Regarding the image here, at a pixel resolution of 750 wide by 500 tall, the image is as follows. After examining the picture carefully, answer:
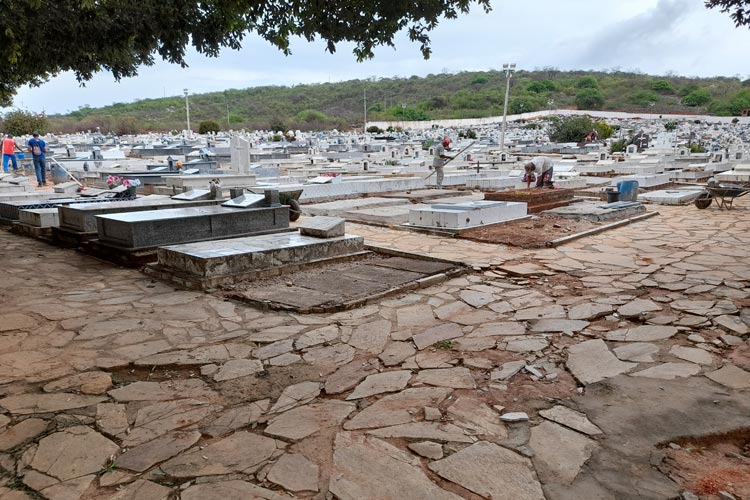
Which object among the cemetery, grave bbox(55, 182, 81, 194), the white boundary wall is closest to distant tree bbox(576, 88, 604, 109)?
the white boundary wall

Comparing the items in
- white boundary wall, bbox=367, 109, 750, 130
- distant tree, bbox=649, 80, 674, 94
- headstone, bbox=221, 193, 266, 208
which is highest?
distant tree, bbox=649, 80, 674, 94

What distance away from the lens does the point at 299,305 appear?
15.5 ft

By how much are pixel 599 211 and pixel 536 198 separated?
4.20ft

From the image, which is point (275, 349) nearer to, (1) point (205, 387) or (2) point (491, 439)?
(1) point (205, 387)

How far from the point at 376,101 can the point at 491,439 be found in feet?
301

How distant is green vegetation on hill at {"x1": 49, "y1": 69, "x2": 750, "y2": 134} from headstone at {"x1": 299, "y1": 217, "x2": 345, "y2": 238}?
49.8 m

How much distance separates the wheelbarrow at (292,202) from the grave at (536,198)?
399cm

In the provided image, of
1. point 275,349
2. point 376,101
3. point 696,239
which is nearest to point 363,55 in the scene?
point 275,349

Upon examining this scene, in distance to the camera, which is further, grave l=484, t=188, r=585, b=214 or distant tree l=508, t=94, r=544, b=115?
distant tree l=508, t=94, r=544, b=115

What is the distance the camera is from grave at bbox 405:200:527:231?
863 centimetres

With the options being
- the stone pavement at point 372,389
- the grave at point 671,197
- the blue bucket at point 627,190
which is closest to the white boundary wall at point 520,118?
the grave at point 671,197

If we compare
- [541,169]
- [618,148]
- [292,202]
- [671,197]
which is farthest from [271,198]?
[618,148]

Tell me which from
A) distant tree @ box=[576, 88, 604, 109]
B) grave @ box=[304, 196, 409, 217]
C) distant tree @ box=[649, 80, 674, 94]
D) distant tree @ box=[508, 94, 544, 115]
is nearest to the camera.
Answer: grave @ box=[304, 196, 409, 217]

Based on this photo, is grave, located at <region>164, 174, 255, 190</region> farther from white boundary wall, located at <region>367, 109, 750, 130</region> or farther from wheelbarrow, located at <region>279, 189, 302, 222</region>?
white boundary wall, located at <region>367, 109, 750, 130</region>
